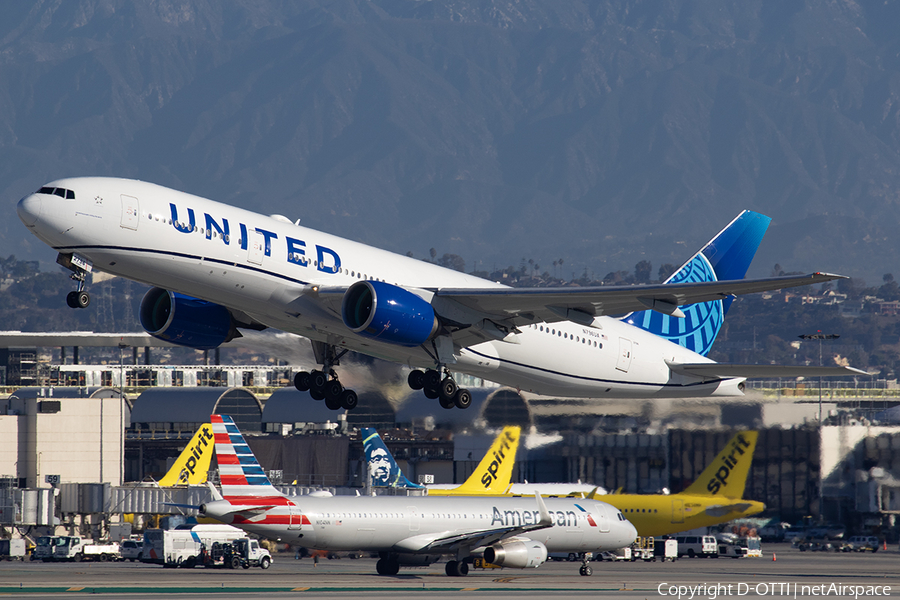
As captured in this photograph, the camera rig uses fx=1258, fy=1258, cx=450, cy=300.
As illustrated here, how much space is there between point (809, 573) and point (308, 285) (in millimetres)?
32638

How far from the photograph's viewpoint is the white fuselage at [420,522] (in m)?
50.9

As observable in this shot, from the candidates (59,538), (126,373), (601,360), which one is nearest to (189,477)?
(59,538)

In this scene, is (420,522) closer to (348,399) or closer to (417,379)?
(348,399)

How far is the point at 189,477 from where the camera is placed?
70562 mm

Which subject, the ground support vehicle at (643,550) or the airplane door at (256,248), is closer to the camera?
the airplane door at (256,248)

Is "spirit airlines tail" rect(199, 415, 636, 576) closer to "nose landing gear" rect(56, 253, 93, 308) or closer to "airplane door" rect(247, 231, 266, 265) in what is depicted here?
"airplane door" rect(247, 231, 266, 265)

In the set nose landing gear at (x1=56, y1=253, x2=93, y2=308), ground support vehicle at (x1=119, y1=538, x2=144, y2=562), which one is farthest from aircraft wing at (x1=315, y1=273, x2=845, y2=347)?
ground support vehicle at (x1=119, y1=538, x2=144, y2=562)

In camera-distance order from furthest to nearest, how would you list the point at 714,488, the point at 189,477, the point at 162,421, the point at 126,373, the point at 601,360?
the point at 126,373, the point at 162,421, the point at 189,477, the point at 714,488, the point at 601,360

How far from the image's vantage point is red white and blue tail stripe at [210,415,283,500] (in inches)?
2013

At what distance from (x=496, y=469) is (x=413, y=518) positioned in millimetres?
10236

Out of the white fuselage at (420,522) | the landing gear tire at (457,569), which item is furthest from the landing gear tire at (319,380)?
the landing gear tire at (457,569)

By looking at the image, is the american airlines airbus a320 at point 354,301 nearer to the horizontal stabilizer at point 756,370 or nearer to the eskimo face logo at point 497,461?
the horizontal stabilizer at point 756,370

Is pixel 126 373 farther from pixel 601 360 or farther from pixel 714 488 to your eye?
pixel 601 360

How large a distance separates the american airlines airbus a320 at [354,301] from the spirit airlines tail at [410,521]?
929cm
